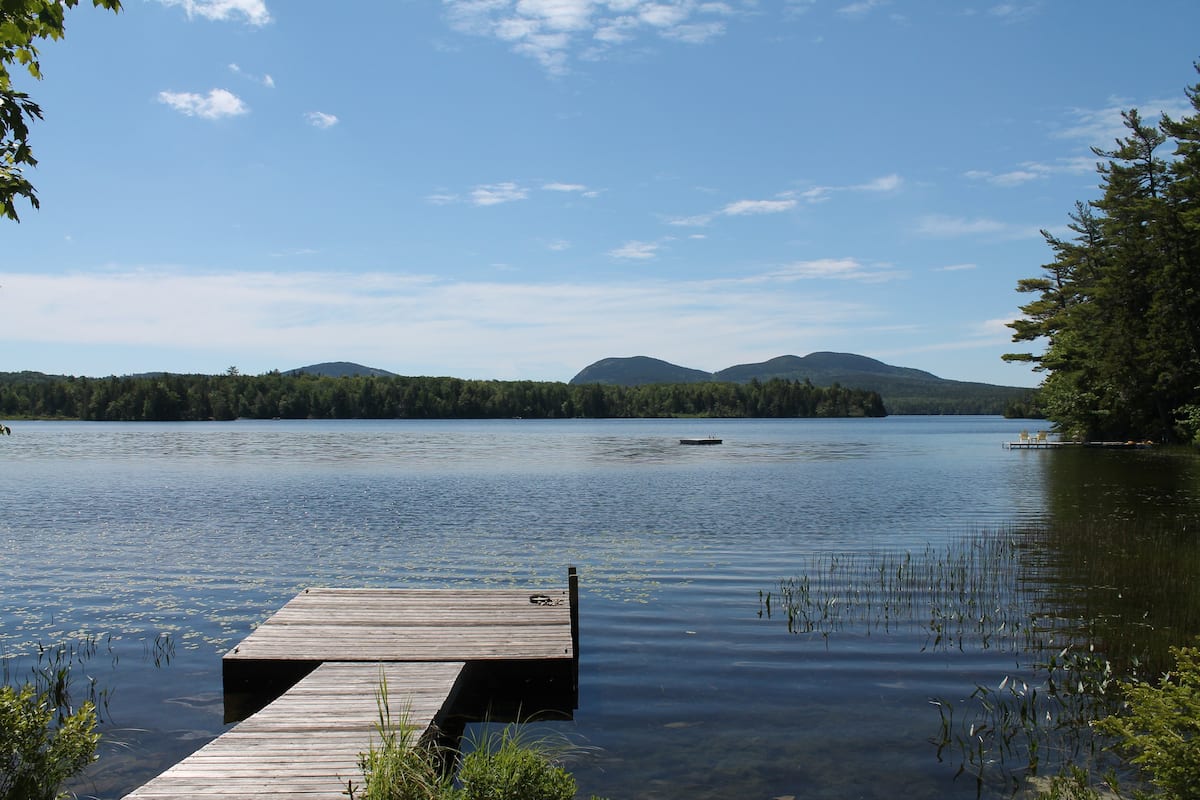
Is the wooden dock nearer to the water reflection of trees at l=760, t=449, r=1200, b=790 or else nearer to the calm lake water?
the calm lake water

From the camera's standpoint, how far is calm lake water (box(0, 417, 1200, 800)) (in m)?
9.16

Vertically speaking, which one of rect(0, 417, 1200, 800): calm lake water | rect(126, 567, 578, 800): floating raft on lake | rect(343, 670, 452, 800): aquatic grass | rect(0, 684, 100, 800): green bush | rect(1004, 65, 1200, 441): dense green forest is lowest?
rect(0, 417, 1200, 800): calm lake water

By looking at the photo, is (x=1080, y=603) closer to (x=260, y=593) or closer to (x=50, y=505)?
(x=260, y=593)

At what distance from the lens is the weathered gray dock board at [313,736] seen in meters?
6.59

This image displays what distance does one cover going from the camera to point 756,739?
367 inches

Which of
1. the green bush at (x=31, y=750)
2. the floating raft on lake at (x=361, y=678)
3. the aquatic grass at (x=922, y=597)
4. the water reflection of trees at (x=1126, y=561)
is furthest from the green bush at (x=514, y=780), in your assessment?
the water reflection of trees at (x=1126, y=561)

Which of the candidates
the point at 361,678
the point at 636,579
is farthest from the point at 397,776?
the point at 636,579

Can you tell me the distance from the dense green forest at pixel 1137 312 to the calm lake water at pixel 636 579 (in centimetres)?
1130

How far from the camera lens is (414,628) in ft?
38.8

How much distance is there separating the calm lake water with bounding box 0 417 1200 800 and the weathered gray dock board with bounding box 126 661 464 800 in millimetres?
1510

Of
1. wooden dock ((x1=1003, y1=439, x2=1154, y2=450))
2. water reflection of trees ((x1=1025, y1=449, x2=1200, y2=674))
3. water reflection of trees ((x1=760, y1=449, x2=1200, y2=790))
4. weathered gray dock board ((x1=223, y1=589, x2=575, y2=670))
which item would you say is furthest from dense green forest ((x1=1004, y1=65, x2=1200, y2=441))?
weathered gray dock board ((x1=223, y1=589, x2=575, y2=670))

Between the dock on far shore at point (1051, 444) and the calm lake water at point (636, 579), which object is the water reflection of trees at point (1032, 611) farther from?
the dock on far shore at point (1051, 444)

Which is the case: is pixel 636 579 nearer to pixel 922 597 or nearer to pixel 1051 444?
pixel 922 597

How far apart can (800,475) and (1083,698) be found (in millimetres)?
35227
